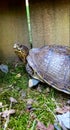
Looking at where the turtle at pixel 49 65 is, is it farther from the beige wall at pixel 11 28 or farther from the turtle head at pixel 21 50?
the beige wall at pixel 11 28

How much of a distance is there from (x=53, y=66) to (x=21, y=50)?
386 mm

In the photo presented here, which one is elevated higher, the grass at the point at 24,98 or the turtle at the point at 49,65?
the turtle at the point at 49,65

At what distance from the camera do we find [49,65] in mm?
2270

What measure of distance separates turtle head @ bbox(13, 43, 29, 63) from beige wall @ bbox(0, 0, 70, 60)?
15cm

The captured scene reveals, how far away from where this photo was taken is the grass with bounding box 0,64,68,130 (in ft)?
6.24

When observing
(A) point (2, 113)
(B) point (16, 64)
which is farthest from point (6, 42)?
(A) point (2, 113)

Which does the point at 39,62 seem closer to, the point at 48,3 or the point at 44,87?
the point at 44,87

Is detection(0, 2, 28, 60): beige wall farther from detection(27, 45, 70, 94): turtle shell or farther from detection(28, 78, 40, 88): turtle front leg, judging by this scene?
detection(28, 78, 40, 88): turtle front leg

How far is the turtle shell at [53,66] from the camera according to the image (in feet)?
7.16

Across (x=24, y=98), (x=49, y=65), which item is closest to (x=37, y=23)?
(x=49, y=65)

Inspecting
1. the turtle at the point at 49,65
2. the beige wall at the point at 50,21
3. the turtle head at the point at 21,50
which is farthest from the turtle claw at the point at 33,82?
the beige wall at the point at 50,21

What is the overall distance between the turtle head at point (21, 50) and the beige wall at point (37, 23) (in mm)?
154

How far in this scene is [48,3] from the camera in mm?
2510

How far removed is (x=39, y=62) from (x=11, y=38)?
1.52ft
